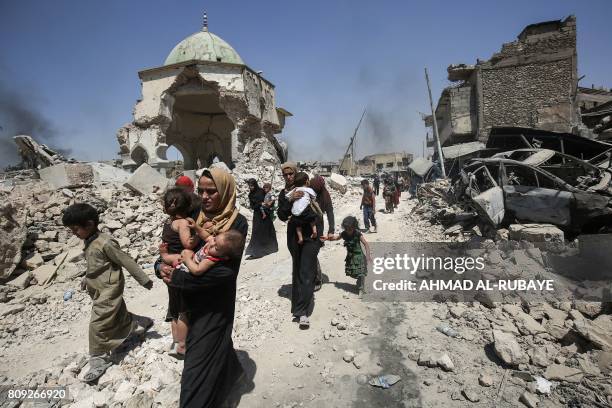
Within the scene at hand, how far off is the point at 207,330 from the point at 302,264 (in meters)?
1.52

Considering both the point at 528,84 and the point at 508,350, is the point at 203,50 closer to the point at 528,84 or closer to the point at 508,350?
the point at 508,350

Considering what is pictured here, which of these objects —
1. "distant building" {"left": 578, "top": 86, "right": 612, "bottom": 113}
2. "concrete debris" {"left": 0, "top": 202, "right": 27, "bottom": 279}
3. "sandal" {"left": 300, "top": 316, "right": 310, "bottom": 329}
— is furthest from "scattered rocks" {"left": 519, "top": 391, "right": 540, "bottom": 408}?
"distant building" {"left": 578, "top": 86, "right": 612, "bottom": 113}

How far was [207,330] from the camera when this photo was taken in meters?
1.96

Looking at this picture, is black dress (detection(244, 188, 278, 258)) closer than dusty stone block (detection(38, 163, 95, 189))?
Yes

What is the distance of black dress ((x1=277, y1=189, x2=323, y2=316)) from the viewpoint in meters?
3.31

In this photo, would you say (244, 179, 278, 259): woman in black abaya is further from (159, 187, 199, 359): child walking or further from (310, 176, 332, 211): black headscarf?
(159, 187, 199, 359): child walking

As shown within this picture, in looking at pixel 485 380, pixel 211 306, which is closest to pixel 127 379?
pixel 211 306

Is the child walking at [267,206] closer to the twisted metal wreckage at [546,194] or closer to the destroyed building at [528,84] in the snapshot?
the twisted metal wreckage at [546,194]

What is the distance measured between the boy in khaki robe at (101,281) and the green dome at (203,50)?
13.7 meters

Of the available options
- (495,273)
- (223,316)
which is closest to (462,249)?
(495,273)

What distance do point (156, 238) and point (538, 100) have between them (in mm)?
20023

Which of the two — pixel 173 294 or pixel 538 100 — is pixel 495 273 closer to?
pixel 173 294

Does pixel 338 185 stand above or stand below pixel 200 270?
above

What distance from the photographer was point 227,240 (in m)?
1.74
